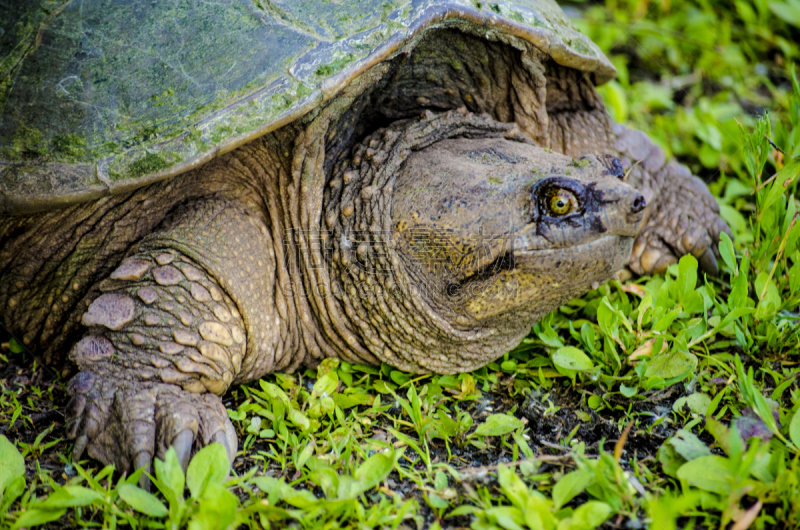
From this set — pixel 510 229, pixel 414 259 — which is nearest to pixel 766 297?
pixel 510 229

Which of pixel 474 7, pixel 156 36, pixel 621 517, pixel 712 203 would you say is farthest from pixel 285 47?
pixel 712 203

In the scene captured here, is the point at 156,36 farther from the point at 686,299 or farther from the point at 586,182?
the point at 686,299

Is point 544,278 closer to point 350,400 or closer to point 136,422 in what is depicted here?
point 350,400

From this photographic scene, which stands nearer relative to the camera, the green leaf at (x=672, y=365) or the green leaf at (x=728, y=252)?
the green leaf at (x=672, y=365)

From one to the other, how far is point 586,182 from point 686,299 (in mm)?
831

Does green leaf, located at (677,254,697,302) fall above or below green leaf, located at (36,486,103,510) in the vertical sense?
below

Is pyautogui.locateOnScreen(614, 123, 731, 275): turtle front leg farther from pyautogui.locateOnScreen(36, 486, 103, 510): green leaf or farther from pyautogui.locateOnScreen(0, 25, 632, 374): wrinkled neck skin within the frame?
pyautogui.locateOnScreen(36, 486, 103, 510): green leaf

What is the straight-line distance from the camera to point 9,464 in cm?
189

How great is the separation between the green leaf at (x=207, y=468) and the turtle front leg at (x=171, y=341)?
0.12 metres

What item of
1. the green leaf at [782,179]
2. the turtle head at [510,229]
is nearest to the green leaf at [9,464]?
the turtle head at [510,229]

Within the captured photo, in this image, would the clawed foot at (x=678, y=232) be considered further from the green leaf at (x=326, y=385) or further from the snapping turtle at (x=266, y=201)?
the green leaf at (x=326, y=385)

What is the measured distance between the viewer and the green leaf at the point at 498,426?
6.91 feet

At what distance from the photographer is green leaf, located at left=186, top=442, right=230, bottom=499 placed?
1.80 m

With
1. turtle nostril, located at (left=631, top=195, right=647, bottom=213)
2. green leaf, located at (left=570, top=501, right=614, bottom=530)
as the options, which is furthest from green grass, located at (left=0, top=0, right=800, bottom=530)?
turtle nostril, located at (left=631, top=195, right=647, bottom=213)
